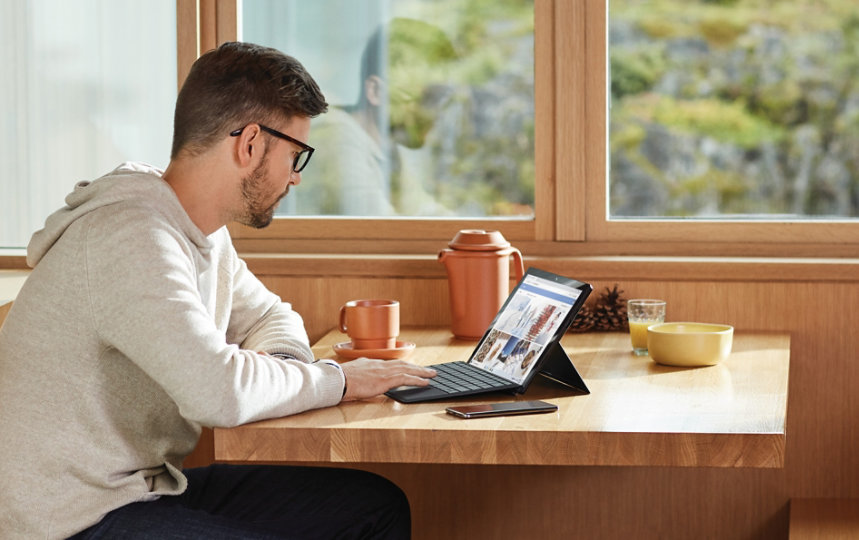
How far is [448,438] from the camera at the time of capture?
154cm

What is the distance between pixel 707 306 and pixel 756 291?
0.11 m

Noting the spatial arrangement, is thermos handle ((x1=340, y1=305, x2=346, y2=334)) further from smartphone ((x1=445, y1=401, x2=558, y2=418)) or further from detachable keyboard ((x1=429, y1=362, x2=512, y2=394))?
smartphone ((x1=445, y1=401, x2=558, y2=418))

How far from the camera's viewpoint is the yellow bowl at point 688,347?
1938 millimetres

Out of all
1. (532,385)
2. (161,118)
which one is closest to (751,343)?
(532,385)

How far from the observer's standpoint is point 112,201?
1622 millimetres

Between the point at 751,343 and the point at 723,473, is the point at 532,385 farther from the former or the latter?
the point at 723,473

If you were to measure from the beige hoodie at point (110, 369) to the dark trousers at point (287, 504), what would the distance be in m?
0.11

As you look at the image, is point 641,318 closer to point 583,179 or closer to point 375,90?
point 583,179

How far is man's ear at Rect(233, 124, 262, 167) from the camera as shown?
1.76 m

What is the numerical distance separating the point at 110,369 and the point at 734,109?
1566mm

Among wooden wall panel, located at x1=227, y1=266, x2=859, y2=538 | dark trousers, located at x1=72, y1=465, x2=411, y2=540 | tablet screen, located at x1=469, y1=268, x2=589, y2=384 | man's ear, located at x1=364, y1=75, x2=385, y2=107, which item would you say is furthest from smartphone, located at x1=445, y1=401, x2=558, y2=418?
man's ear, located at x1=364, y1=75, x2=385, y2=107

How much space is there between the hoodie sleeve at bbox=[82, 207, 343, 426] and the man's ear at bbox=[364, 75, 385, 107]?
113 cm

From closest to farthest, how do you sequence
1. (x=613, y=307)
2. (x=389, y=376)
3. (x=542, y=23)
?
1. (x=389, y=376)
2. (x=613, y=307)
3. (x=542, y=23)

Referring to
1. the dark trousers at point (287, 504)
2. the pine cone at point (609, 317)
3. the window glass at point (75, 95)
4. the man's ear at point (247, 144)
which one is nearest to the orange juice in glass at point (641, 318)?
the pine cone at point (609, 317)
